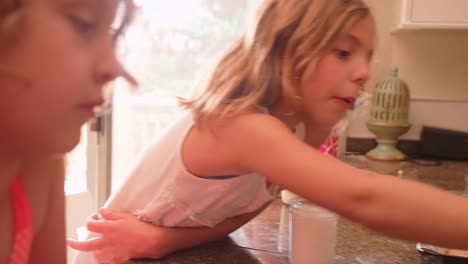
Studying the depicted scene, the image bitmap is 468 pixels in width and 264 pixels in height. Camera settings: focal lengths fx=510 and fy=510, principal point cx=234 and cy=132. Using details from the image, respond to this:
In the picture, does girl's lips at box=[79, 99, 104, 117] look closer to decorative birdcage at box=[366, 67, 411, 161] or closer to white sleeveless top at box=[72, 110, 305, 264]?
white sleeveless top at box=[72, 110, 305, 264]

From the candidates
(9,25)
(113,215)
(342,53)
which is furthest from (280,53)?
(9,25)

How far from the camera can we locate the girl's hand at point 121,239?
0.82 m

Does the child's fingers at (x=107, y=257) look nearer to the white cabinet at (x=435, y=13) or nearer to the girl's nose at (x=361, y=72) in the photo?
the girl's nose at (x=361, y=72)

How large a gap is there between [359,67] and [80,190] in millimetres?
1387

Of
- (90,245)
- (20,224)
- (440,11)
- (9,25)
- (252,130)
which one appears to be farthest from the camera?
(440,11)

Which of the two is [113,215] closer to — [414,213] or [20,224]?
[20,224]

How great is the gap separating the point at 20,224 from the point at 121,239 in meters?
0.25

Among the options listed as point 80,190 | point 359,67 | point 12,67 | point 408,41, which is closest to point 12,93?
point 12,67

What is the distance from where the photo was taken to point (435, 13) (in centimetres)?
172

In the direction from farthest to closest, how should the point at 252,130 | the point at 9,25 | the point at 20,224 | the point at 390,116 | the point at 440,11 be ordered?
the point at 390,116 → the point at 440,11 → the point at 252,130 → the point at 20,224 → the point at 9,25

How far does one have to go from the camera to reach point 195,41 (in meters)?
2.02

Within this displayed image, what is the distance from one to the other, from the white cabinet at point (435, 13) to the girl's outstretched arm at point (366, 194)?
1191 mm

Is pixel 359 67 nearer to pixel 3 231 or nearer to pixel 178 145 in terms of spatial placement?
pixel 178 145

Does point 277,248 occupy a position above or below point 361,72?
below
